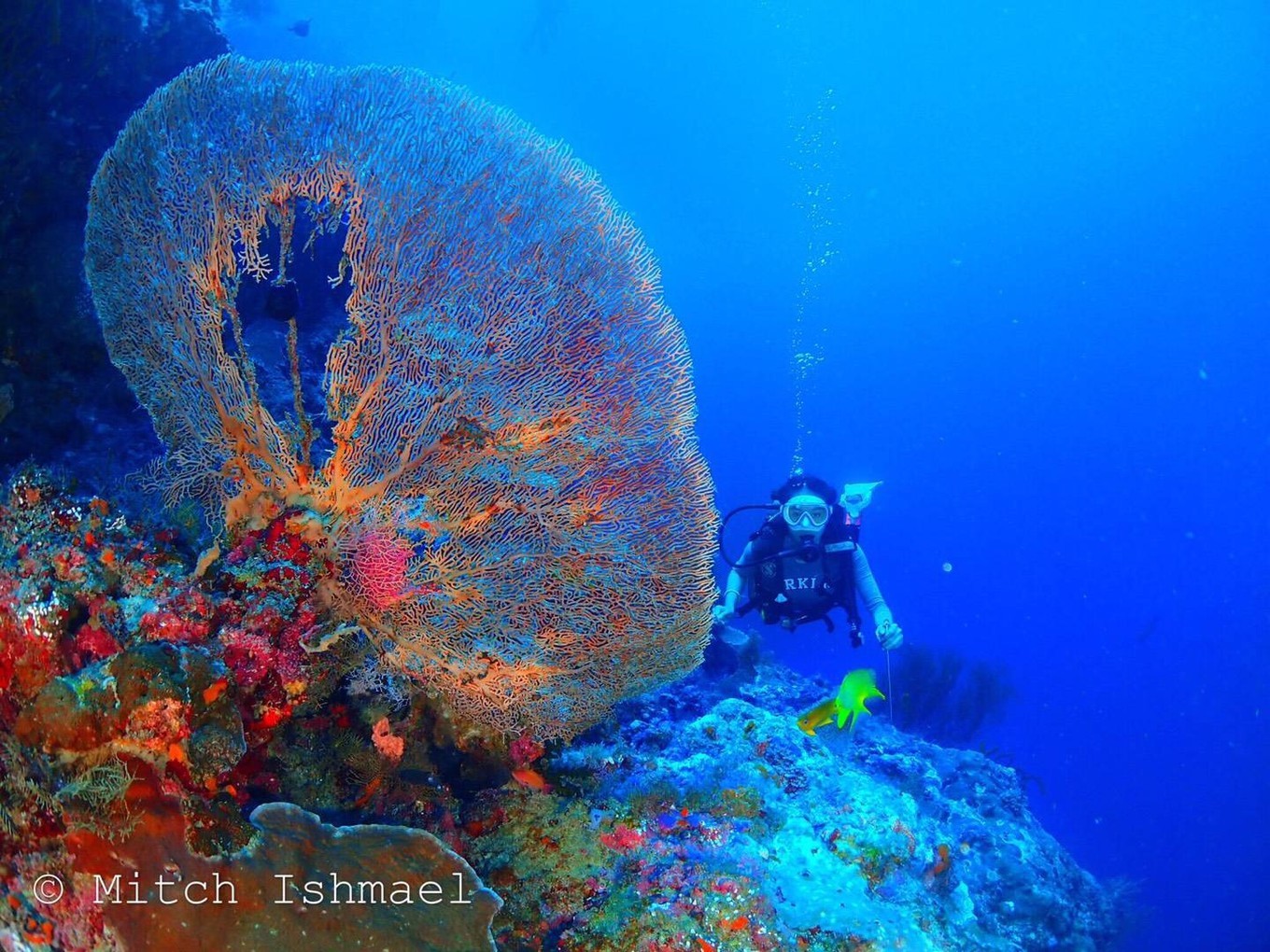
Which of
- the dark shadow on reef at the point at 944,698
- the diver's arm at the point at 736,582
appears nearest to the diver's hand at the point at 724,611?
the diver's arm at the point at 736,582

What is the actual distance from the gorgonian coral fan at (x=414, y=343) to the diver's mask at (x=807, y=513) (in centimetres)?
516

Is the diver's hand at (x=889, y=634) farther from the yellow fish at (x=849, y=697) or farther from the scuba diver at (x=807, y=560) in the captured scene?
the yellow fish at (x=849, y=697)

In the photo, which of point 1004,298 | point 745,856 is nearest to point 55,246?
point 745,856

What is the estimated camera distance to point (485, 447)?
11.1 ft

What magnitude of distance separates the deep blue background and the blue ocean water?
0.38 metres

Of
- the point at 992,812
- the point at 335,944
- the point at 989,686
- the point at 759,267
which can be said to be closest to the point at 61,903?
the point at 335,944

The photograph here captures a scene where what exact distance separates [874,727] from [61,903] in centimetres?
935

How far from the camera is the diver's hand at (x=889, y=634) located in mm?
7371

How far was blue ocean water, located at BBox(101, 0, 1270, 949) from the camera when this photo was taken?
63.5m

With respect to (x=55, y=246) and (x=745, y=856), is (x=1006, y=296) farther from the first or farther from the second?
(x=55, y=246)

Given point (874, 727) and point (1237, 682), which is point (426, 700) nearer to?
point (874, 727)

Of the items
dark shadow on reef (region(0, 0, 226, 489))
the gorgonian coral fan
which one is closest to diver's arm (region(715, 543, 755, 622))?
the gorgonian coral fan

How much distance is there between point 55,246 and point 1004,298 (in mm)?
124011

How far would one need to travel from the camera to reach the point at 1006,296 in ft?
346
